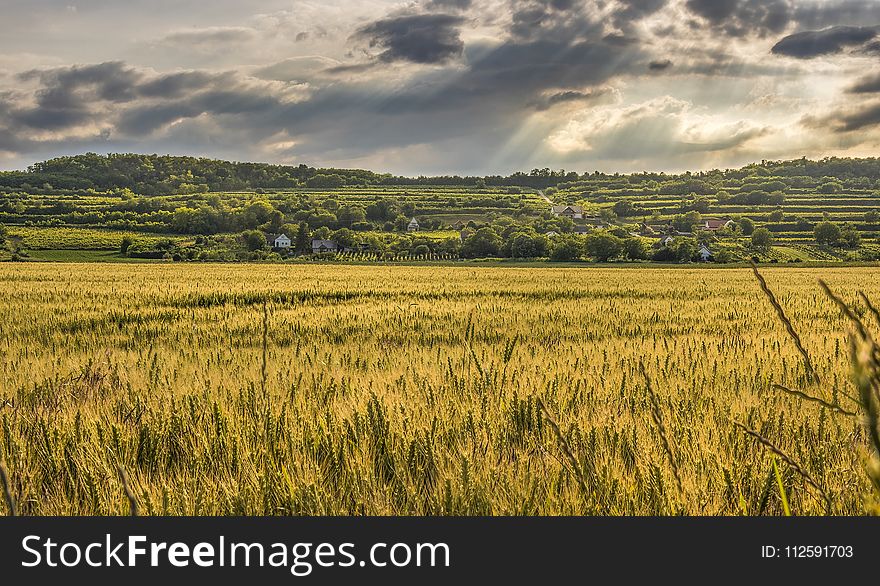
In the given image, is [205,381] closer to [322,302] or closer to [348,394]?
[348,394]

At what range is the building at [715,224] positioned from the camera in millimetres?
129837

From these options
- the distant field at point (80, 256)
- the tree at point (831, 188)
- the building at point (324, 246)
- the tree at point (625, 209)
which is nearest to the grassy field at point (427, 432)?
the distant field at point (80, 256)

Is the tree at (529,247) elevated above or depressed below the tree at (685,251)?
→ above

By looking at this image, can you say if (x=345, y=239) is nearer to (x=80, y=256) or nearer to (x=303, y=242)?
(x=303, y=242)

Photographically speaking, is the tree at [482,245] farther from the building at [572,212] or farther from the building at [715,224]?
the building at [572,212]

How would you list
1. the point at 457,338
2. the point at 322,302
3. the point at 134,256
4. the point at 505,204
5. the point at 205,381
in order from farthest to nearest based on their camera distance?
the point at 505,204 < the point at 134,256 < the point at 322,302 < the point at 457,338 < the point at 205,381

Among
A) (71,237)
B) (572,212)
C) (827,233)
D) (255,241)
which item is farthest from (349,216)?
(827,233)

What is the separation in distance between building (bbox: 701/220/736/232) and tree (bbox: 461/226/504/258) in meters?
52.6

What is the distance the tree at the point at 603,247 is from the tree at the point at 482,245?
14914mm

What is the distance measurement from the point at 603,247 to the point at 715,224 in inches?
2087

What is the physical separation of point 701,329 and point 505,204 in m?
176

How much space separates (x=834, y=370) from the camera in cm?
554

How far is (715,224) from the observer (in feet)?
435

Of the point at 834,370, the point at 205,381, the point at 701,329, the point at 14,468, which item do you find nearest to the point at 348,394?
the point at 205,381
